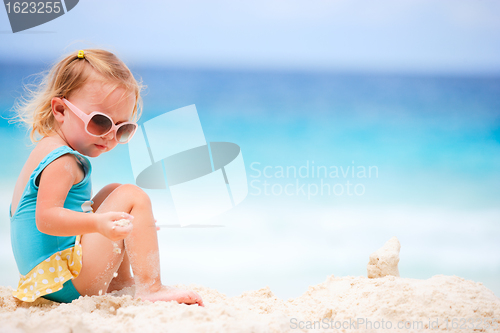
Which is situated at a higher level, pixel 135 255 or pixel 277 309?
pixel 135 255

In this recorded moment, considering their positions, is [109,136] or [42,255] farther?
[109,136]

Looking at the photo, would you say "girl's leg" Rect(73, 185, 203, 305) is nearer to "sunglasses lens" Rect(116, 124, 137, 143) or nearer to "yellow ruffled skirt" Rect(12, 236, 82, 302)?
"yellow ruffled skirt" Rect(12, 236, 82, 302)

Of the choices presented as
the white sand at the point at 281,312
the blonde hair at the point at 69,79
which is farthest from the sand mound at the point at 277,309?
the blonde hair at the point at 69,79

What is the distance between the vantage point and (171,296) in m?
1.18

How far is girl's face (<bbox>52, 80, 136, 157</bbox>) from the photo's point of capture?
49.4 inches

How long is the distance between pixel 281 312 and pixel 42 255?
0.78 m

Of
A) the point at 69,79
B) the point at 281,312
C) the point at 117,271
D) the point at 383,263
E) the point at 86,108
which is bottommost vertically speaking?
the point at 383,263

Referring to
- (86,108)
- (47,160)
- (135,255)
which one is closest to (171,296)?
(135,255)

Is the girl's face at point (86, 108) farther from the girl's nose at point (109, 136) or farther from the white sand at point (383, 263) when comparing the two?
the white sand at point (383, 263)

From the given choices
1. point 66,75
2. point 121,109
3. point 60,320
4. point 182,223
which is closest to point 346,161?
point 182,223

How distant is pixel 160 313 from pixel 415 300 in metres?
0.78

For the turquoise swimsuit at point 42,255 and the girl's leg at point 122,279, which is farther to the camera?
the girl's leg at point 122,279

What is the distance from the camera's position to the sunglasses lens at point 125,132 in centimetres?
132

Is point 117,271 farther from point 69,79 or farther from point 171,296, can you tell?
point 69,79
